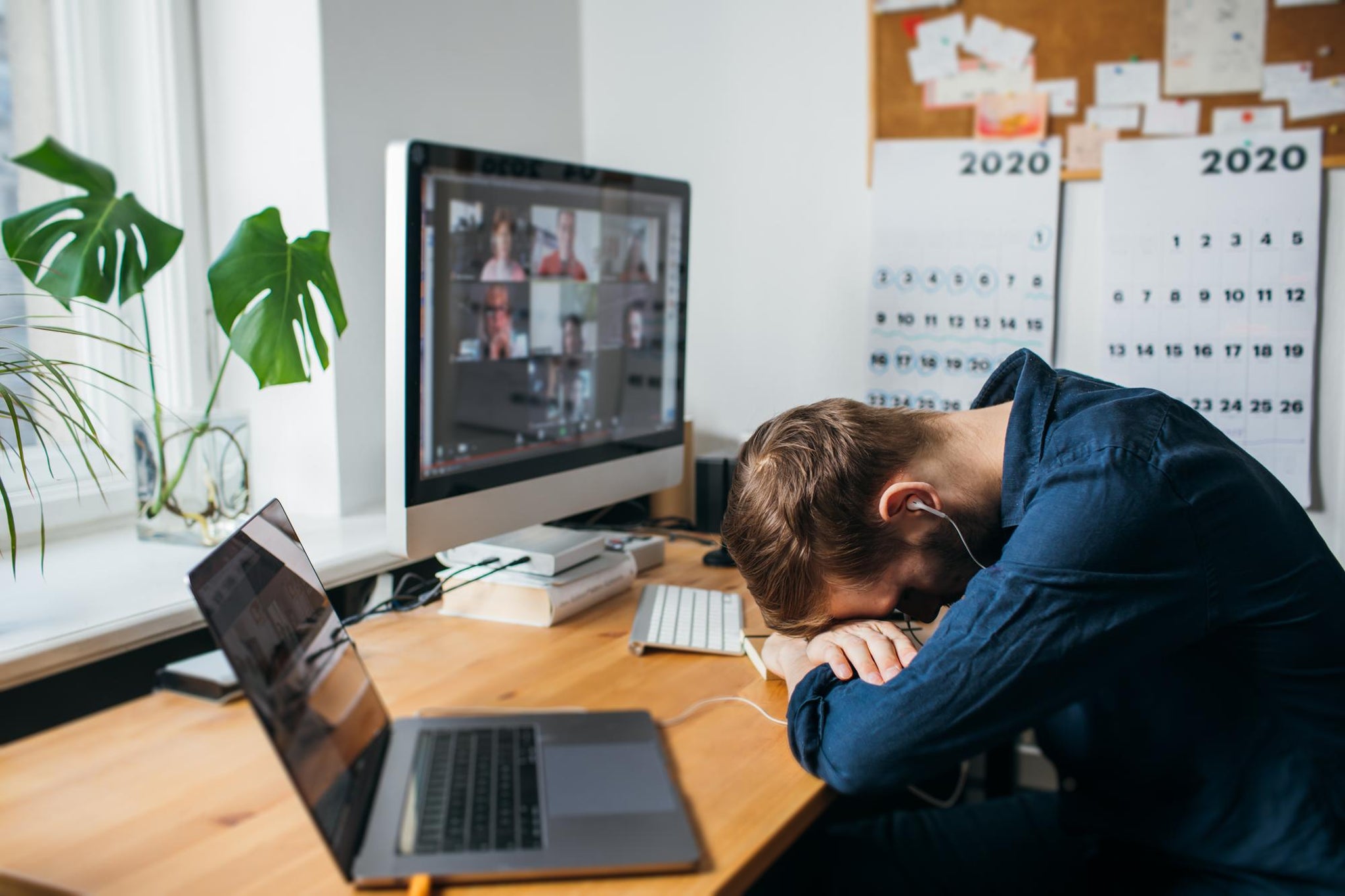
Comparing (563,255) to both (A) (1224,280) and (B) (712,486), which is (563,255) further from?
(A) (1224,280)

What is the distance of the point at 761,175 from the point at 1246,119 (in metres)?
0.88

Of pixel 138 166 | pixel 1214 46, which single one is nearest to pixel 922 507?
pixel 1214 46

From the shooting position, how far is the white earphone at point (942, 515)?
1.04 metres

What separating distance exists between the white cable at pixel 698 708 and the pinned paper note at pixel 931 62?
1.32 m

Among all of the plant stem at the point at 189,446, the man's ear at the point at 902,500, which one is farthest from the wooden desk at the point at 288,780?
the plant stem at the point at 189,446

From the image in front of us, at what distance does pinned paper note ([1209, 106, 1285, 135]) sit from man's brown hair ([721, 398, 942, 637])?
106 centimetres

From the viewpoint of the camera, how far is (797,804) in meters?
0.94

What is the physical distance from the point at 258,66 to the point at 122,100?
0.76 feet

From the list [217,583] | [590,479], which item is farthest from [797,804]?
[590,479]

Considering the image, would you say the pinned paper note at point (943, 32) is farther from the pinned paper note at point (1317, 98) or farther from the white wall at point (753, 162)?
the pinned paper note at point (1317, 98)

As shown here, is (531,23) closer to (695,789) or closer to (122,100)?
(122,100)

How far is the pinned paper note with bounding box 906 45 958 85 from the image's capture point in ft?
6.33

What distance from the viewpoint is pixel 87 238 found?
1322 millimetres

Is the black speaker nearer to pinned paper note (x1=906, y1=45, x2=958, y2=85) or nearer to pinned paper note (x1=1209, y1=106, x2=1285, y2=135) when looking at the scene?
pinned paper note (x1=906, y1=45, x2=958, y2=85)
